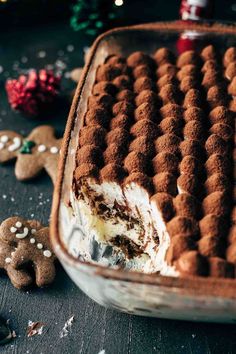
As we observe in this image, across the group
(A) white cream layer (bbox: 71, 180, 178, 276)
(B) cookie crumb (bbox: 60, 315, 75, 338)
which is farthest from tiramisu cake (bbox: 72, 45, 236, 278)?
(B) cookie crumb (bbox: 60, 315, 75, 338)

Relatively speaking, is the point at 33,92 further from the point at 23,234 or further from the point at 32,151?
the point at 23,234

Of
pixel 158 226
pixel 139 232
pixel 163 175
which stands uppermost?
pixel 163 175

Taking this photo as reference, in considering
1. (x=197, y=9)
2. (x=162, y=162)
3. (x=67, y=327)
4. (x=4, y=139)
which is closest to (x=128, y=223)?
(x=162, y=162)

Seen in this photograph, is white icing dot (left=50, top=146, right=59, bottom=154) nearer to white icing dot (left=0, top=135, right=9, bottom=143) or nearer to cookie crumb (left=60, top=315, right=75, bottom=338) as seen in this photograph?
white icing dot (left=0, top=135, right=9, bottom=143)

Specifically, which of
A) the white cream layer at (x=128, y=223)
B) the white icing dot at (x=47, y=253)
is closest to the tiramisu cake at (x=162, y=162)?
the white cream layer at (x=128, y=223)

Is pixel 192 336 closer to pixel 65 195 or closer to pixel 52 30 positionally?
pixel 65 195

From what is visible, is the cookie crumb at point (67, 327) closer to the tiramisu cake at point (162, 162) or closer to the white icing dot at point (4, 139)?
the tiramisu cake at point (162, 162)

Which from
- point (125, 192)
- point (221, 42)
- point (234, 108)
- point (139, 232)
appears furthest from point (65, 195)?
point (221, 42)
